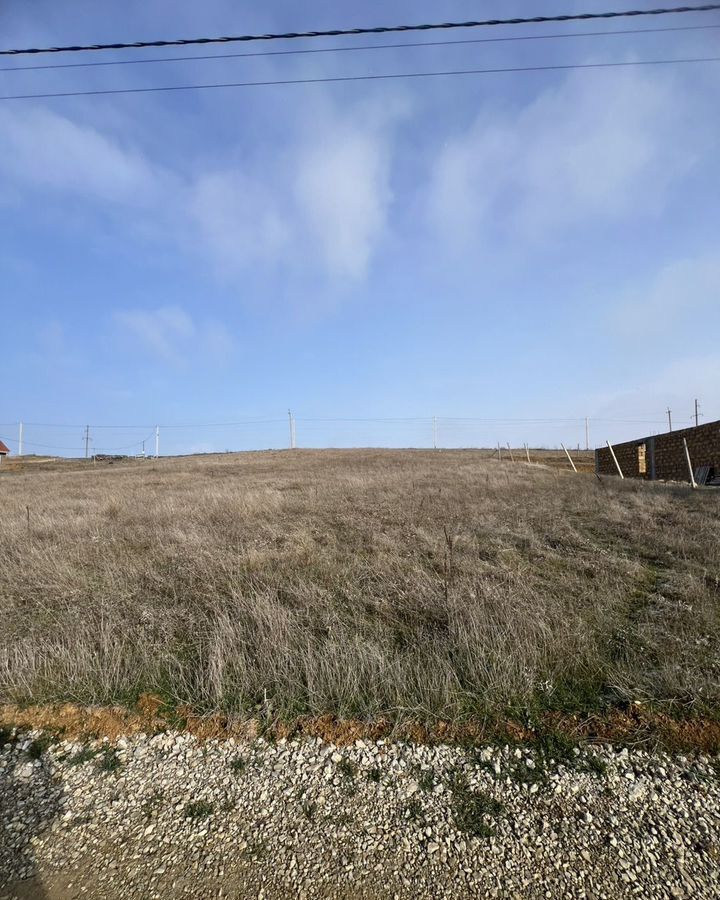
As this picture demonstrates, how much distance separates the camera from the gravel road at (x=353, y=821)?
199cm

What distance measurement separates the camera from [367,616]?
485 centimetres

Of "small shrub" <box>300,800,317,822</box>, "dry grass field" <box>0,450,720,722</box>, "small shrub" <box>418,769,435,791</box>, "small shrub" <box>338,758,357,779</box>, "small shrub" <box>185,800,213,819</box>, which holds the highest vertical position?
"dry grass field" <box>0,450,720,722</box>

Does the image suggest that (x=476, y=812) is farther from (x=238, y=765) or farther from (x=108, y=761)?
(x=108, y=761)

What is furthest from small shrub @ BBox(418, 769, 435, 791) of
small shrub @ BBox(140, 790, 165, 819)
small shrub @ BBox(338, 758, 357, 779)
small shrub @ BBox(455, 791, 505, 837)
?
small shrub @ BBox(140, 790, 165, 819)

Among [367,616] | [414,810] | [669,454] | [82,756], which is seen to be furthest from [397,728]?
[669,454]

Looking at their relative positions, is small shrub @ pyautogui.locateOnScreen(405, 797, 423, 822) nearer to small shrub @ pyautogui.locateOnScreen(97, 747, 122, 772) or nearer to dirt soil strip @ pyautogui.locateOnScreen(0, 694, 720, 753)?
dirt soil strip @ pyautogui.locateOnScreen(0, 694, 720, 753)

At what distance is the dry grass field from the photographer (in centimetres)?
341

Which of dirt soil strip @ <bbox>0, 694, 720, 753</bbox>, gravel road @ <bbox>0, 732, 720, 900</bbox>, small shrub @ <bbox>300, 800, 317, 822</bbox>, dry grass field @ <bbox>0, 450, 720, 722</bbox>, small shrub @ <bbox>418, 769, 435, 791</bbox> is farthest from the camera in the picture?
dry grass field @ <bbox>0, 450, 720, 722</bbox>

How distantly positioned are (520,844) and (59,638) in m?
4.42

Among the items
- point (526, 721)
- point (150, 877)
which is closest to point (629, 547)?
point (526, 721)

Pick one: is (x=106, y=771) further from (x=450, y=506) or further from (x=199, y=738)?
(x=450, y=506)

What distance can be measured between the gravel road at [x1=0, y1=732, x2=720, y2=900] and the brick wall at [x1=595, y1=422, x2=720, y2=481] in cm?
2514

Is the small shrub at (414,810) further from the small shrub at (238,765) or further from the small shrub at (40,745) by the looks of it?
the small shrub at (40,745)

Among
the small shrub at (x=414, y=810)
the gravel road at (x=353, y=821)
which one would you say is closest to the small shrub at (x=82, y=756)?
the gravel road at (x=353, y=821)
